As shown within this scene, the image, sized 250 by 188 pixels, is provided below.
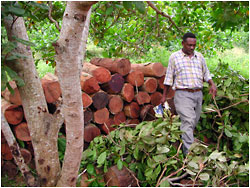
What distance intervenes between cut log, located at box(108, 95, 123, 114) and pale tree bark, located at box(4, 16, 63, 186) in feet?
3.89

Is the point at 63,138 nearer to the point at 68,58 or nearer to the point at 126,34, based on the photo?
the point at 68,58

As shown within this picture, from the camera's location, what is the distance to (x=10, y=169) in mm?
2650

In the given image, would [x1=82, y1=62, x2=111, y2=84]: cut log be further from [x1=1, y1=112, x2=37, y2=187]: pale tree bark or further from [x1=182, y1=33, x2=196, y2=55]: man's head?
[x1=1, y1=112, x2=37, y2=187]: pale tree bark

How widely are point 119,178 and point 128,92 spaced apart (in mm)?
1174

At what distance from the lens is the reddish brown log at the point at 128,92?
3.18 metres

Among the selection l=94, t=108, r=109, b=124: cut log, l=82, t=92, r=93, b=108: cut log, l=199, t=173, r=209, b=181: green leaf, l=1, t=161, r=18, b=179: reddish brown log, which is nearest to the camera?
l=199, t=173, r=209, b=181: green leaf

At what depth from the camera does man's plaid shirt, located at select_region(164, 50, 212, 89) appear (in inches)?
113

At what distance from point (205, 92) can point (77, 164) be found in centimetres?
217

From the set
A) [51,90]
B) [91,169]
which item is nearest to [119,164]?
[91,169]

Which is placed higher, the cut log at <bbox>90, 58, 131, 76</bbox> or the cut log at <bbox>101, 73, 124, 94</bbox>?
the cut log at <bbox>90, 58, 131, 76</bbox>

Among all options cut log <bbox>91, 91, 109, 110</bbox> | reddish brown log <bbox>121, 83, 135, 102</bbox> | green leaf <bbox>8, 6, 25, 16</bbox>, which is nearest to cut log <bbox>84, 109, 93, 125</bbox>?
cut log <bbox>91, 91, 109, 110</bbox>

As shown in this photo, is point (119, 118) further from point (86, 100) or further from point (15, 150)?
point (15, 150)

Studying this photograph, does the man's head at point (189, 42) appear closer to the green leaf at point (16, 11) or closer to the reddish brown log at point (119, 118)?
the reddish brown log at point (119, 118)

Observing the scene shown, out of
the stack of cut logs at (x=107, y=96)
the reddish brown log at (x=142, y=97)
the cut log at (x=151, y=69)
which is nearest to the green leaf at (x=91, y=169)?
the stack of cut logs at (x=107, y=96)
